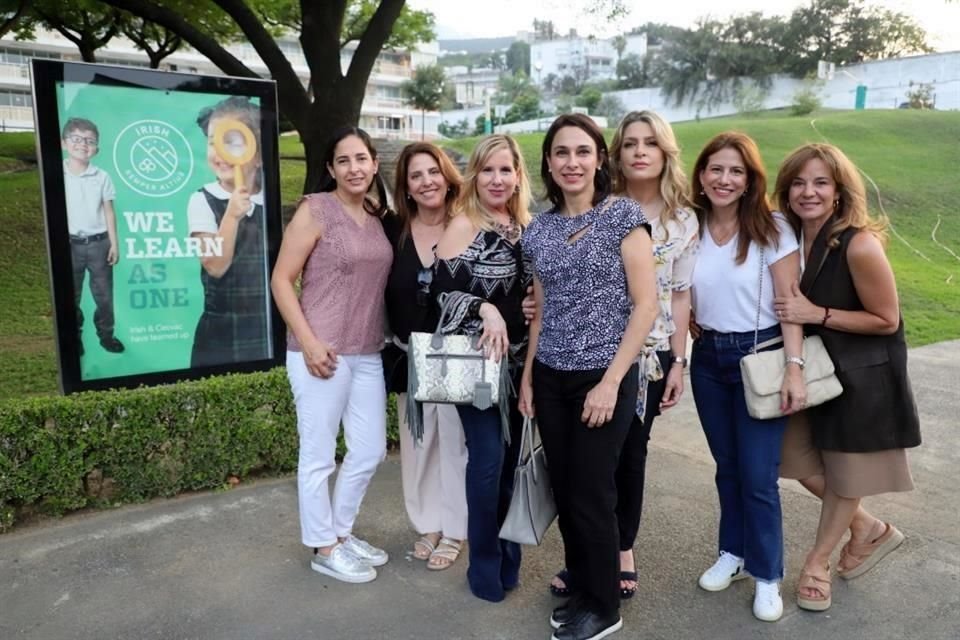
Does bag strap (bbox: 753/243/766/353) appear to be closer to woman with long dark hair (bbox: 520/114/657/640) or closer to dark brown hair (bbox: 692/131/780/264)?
dark brown hair (bbox: 692/131/780/264)

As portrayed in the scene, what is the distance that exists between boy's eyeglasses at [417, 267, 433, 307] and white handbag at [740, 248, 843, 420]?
1.18 m

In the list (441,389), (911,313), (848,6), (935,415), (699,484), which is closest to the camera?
(441,389)

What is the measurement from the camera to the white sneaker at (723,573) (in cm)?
303

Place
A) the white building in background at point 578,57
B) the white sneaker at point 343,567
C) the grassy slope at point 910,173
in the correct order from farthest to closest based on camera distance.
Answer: the white building in background at point 578,57 < the grassy slope at point 910,173 < the white sneaker at point 343,567

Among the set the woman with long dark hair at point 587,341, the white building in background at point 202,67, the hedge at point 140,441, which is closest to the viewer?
the woman with long dark hair at point 587,341

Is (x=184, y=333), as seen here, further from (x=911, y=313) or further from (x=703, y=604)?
(x=911, y=313)

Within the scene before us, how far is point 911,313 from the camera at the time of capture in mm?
9445

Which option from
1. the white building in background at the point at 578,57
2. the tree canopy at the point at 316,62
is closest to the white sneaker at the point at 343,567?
the tree canopy at the point at 316,62

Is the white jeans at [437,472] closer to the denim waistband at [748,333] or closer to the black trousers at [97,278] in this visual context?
the denim waistband at [748,333]

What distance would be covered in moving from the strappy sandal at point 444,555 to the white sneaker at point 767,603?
121 centimetres

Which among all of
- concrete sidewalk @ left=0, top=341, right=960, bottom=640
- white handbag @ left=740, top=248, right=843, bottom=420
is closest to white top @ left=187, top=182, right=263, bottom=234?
concrete sidewalk @ left=0, top=341, right=960, bottom=640

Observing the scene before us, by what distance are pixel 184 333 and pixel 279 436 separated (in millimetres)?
858

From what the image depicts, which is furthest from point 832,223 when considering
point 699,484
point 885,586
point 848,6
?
point 848,6

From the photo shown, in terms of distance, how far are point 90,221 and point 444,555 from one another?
8.27 feet
